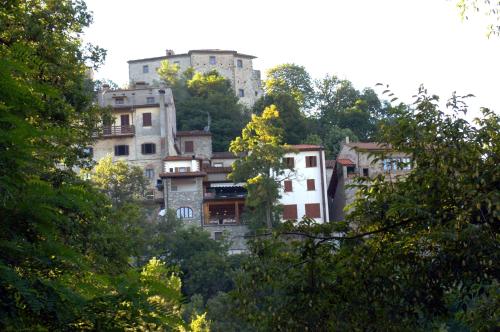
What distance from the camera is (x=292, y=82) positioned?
409ft

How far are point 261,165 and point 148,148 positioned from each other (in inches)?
613

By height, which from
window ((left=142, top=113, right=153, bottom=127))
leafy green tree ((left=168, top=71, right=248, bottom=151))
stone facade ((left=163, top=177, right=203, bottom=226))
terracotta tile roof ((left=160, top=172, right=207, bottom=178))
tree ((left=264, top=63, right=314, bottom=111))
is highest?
tree ((left=264, top=63, right=314, bottom=111))

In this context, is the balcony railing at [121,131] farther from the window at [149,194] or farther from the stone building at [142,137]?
the window at [149,194]

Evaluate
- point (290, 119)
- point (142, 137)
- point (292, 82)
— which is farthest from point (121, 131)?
point (292, 82)

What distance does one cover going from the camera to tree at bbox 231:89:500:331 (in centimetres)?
1193

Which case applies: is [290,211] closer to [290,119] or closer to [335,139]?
[290,119]

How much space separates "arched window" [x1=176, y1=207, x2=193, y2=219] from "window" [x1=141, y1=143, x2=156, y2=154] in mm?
7619

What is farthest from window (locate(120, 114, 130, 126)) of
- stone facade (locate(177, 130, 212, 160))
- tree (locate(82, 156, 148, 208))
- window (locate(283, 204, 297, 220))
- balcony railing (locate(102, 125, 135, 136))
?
window (locate(283, 204, 297, 220))

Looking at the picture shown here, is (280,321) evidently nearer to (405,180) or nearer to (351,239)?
(351,239)

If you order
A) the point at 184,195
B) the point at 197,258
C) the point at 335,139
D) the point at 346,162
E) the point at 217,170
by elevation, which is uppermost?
the point at 335,139

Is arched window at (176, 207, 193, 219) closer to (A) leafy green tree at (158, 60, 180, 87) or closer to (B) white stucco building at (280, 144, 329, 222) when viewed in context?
(B) white stucco building at (280, 144, 329, 222)

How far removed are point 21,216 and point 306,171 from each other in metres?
73.3

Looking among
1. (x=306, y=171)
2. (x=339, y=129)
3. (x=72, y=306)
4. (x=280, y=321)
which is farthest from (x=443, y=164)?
(x=339, y=129)

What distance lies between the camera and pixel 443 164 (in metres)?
12.1
